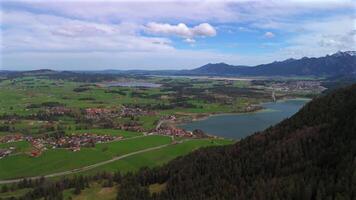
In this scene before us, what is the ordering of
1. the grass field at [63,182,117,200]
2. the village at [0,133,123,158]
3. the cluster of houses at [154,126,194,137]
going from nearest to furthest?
the grass field at [63,182,117,200]
the village at [0,133,123,158]
the cluster of houses at [154,126,194,137]

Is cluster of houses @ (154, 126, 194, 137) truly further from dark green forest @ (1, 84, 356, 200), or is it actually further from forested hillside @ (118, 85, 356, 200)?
dark green forest @ (1, 84, 356, 200)

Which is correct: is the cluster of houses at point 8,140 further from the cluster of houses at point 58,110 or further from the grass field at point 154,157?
the cluster of houses at point 58,110

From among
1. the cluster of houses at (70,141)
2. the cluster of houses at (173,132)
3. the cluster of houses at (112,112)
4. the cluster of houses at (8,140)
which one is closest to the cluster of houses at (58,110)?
the cluster of houses at (112,112)

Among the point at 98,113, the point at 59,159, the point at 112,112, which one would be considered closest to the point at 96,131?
the point at 59,159

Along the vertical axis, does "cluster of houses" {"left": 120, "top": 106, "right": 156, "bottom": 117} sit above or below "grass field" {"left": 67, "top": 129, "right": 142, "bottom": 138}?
above

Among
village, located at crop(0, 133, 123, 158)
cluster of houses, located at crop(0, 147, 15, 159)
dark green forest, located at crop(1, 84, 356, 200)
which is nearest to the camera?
dark green forest, located at crop(1, 84, 356, 200)

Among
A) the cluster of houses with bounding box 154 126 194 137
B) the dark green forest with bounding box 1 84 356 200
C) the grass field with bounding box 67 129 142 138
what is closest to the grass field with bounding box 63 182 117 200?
the dark green forest with bounding box 1 84 356 200

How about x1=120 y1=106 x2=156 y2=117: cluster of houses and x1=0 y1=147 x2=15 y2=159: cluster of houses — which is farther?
x1=120 y1=106 x2=156 y2=117: cluster of houses

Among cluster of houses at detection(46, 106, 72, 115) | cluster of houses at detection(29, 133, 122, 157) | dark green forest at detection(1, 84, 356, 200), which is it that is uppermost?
dark green forest at detection(1, 84, 356, 200)
